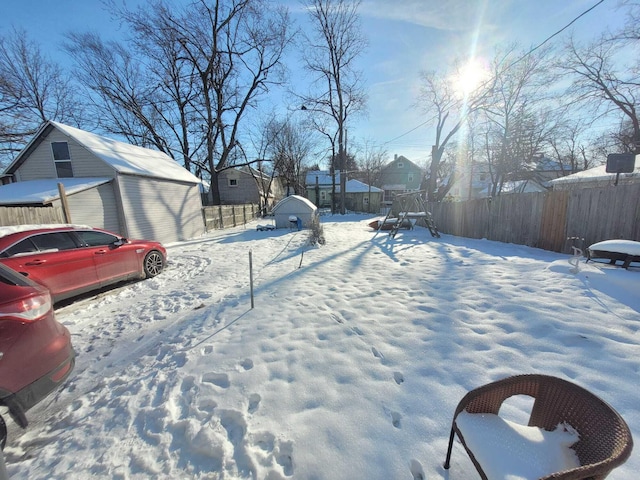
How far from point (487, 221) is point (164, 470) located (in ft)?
39.4

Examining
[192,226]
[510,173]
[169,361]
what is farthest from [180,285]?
[510,173]

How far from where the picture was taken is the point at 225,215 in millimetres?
18781

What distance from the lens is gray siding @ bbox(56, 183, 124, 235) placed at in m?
9.09

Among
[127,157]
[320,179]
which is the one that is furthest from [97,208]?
[320,179]

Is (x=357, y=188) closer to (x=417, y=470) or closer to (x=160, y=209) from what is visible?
(x=160, y=209)

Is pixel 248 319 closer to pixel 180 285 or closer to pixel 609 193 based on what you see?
pixel 180 285

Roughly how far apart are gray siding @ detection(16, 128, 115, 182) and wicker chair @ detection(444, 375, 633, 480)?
13.5 m

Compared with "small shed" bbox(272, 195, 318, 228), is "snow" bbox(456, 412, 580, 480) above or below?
below

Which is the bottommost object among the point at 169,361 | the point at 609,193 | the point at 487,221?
the point at 169,361

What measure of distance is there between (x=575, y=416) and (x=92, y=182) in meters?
13.6

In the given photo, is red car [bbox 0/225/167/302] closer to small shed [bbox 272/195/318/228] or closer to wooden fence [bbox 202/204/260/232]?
small shed [bbox 272/195/318/228]

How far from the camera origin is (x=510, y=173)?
23484 millimetres

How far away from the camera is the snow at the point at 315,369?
1826mm

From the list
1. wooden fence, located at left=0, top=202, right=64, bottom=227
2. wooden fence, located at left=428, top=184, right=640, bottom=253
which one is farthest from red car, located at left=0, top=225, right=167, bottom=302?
wooden fence, located at left=428, top=184, right=640, bottom=253
